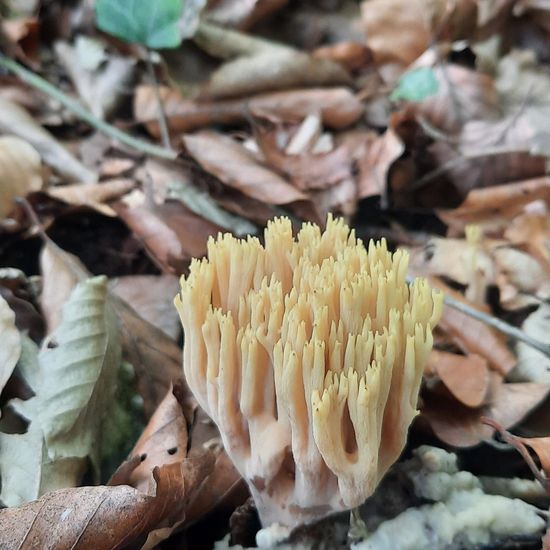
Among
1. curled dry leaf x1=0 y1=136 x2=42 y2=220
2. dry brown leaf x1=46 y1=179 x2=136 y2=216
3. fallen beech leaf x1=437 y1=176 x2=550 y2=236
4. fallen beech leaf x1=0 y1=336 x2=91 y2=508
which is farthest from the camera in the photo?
fallen beech leaf x1=437 y1=176 x2=550 y2=236

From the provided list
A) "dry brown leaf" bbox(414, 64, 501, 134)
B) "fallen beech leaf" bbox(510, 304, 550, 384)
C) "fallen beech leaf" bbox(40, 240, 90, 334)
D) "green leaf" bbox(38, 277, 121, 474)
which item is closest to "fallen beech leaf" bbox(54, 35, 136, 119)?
"fallen beech leaf" bbox(40, 240, 90, 334)

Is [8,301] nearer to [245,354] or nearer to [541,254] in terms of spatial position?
[245,354]

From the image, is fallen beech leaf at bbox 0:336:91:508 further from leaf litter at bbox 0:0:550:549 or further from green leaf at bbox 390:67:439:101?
green leaf at bbox 390:67:439:101

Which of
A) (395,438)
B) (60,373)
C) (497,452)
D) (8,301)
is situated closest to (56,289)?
(8,301)

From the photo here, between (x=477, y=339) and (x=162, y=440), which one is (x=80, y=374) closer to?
(x=162, y=440)

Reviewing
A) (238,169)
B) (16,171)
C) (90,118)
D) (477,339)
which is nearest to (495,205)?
(477,339)

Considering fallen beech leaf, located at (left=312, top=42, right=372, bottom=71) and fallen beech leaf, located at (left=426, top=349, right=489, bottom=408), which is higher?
fallen beech leaf, located at (left=312, top=42, right=372, bottom=71)

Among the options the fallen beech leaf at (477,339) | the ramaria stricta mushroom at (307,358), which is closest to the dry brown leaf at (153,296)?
the ramaria stricta mushroom at (307,358)

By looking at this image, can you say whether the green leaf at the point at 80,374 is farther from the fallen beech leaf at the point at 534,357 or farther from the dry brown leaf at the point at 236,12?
the dry brown leaf at the point at 236,12
